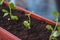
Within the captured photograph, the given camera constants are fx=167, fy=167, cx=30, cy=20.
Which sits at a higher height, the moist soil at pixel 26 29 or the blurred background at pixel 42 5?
the blurred background at pixel 42 5

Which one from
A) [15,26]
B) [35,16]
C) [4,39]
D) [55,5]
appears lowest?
[4,39]

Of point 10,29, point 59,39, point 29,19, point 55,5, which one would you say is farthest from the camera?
point 55,5

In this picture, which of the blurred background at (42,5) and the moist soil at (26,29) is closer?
the moist soil at (26,29)

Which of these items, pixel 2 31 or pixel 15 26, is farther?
pixel 15 26

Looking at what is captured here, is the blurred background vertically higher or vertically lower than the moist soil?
higher

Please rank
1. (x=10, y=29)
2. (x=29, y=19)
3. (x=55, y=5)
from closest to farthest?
(x=10, y=29), (x=29, y=19), (x=55, y=5)

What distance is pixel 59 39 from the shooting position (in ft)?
2.69

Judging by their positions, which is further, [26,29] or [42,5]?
[42,5]

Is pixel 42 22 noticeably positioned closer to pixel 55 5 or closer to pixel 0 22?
pixel 0 22

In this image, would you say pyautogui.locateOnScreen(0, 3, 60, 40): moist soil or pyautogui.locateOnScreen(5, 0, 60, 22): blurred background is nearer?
pyautogui.locateOnScreen(0, 3, 60, 40): moist soil

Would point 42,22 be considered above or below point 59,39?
above

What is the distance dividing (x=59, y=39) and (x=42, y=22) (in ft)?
0.72

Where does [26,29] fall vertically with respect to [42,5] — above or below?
below

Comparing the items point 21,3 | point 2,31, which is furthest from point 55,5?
point 2,31
